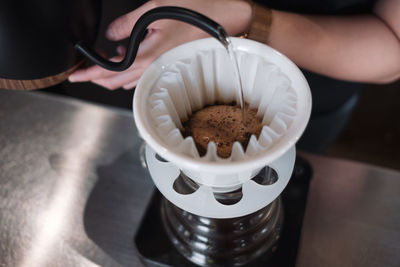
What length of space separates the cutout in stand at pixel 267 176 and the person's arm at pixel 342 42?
291 mm

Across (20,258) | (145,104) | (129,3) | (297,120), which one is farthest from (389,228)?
(129,3)

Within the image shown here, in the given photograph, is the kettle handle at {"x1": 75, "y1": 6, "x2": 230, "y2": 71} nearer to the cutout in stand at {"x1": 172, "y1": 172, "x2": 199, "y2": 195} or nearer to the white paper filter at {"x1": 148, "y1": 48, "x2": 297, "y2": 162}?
the white paper filter at {"x1": 148, "y1": 48, "x2": 297, "y2": 162}

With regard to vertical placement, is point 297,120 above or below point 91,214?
above

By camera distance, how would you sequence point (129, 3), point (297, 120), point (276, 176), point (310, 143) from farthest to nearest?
point (310, 143) < point (129, 3) < point (276, 176) < point (297, 120)

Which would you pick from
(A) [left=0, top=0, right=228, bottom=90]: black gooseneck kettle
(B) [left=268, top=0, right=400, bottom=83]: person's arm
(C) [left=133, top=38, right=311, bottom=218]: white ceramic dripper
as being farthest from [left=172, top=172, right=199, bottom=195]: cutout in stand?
(B) [left=268, top=0, right=400, bottom=83]: person's arm

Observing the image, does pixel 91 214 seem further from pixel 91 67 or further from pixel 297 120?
pixel 297 120

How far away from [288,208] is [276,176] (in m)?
0.14

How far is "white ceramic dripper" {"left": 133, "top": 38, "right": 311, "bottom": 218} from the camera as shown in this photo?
0.40 meters

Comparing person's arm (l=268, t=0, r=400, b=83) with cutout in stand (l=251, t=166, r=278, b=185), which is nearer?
cutout in stand (l=251, t=166, r=278, b=185)

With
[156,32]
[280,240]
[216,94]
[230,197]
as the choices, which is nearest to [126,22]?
[156,32]

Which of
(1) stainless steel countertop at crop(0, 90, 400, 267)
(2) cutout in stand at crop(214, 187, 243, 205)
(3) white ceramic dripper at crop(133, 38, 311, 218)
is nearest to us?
(3) white ceramic dripper at crop(133, 38, 311, 218)

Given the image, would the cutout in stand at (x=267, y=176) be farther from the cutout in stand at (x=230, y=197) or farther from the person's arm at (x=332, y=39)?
the person's arm at (x=332, y=39)

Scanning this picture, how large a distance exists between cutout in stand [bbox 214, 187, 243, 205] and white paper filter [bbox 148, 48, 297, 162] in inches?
4.7

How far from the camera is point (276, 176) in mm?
550
